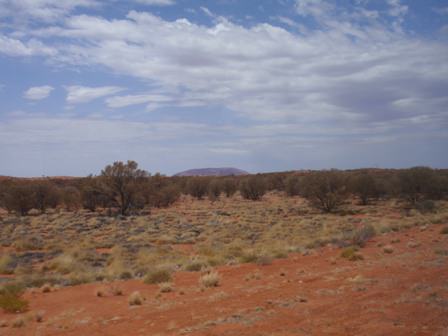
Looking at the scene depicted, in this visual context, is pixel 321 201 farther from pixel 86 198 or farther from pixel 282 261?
pixel 86 198

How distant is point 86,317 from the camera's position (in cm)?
980

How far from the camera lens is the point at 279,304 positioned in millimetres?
9664

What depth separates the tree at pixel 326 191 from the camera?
38.7 meters

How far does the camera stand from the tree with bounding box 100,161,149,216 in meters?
40.2

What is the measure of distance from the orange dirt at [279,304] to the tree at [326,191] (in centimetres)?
2381

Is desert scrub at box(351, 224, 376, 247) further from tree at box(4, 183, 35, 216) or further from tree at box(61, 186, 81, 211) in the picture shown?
tree at box(61, 186, 81, 211)

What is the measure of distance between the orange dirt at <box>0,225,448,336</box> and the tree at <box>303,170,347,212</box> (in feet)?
78.1

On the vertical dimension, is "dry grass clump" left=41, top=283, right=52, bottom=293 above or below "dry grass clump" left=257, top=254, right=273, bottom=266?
below

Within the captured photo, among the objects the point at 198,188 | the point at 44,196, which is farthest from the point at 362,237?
the point at 198,188

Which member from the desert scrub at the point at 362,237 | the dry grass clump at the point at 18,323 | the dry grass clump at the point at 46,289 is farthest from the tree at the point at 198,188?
the dry grass clump at the point at 18,323

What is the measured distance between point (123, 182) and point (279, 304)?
3305 centimetres

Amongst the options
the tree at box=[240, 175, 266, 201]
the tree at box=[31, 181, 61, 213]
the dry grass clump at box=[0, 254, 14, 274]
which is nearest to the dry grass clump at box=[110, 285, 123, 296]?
the dry grass clump at box=[0, 254, 14, 274]

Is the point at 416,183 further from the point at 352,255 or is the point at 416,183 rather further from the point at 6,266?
the point at 6,266

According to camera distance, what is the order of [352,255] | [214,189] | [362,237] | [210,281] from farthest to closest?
[214,189]
[362,237]
[352,255]
[210,281]
